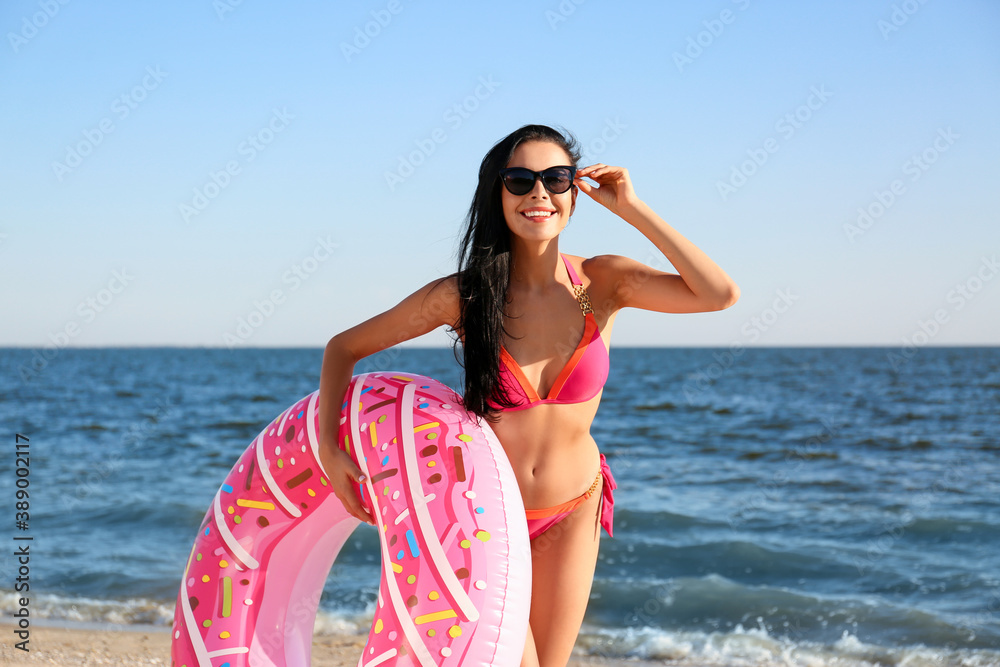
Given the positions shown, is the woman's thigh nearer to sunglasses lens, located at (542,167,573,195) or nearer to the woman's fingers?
the woman's fingers

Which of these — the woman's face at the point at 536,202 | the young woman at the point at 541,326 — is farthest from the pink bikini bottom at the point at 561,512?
the woman's face at the point at 536,202

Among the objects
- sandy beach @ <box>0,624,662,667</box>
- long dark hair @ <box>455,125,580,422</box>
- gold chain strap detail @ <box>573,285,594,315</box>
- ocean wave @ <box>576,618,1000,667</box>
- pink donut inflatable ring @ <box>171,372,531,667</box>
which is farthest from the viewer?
ocean wave @ <box>576,618,1000,667</box>

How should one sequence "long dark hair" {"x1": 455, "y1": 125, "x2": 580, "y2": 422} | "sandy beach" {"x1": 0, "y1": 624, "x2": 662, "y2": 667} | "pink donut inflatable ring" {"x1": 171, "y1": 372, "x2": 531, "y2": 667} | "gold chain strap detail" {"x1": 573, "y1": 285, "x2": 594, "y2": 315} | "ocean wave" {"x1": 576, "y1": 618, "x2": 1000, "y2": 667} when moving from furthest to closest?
1. "ocean wave" {"x1": 576, "y1": 618, "x2": 1000, "y2": 667}
2. "sandy beach" {"x1": 0, "y1": 624, "x2": 662, "y2": 667}
3. "gold chain strap detail" {"x1": 573, "y1": 285, "x2": 594, "y2": 315}
4. "long dark hair" {"x1": 455, "y1": 125, "x2": 580, "y2": 422}
5. "pink donut inflatable ring" {"x1": 171, "y1": 372, "x2": 531, "y2": 667}

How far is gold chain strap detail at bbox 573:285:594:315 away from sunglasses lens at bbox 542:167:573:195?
329 mm

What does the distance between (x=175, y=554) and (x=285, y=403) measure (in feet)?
58.9

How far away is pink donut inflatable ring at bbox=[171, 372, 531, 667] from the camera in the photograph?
2166mm

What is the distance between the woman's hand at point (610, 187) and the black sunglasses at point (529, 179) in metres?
0.08

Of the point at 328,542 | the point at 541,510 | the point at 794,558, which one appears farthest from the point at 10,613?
the point at 794,558

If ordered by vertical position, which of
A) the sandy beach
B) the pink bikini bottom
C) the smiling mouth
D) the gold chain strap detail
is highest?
the smiling mouth

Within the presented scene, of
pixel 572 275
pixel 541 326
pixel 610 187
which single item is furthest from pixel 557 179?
pixel 541 326

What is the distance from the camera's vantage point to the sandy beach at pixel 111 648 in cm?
461

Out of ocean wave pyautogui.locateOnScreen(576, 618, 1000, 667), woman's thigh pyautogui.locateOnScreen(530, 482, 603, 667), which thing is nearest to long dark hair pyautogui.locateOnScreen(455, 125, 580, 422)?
woman's thigh pyautogui.locateOnScreen(530, 482, 603, 667)

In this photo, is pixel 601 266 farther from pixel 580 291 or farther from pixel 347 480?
pixel 347 480

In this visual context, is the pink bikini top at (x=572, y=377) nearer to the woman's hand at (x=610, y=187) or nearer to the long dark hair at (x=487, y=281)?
the long dark hair at (x=487, y=281)
